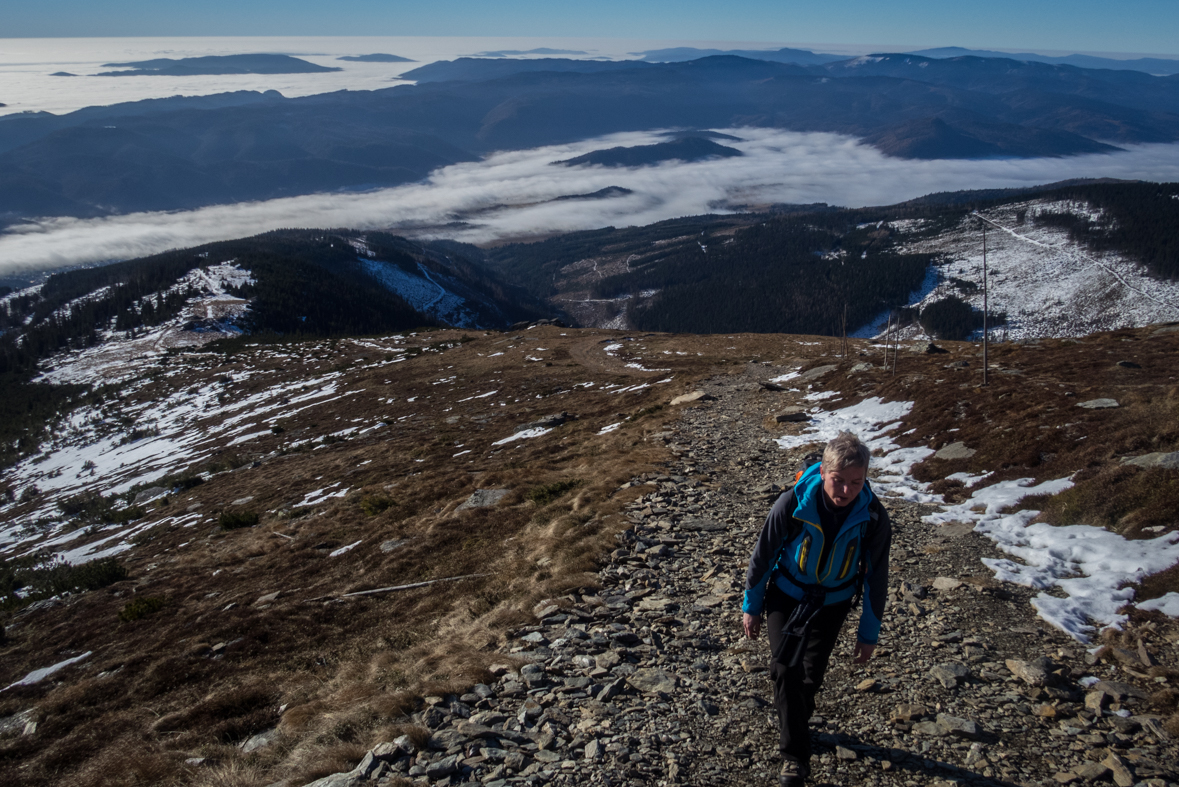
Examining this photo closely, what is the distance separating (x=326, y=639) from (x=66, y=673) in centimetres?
714

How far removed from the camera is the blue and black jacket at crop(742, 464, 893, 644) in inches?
239

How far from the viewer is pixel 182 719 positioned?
31.0ft

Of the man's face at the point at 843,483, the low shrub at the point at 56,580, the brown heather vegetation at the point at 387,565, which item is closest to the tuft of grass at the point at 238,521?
the brown heather vegetation at the point at 387,565

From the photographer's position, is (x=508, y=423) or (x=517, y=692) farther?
(x=508, y=423)

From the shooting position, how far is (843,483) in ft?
18.9

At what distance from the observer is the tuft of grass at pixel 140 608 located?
16.5 metres

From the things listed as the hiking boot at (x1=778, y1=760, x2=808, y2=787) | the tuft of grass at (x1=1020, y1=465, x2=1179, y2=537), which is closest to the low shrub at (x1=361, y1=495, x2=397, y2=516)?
the hiking boot at (x1=778, y1=760, x2=808, y2=787)

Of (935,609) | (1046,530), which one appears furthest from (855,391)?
(935,609)

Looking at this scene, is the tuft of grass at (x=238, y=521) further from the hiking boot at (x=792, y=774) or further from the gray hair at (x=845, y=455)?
the gray hair at (x=845, y=455)

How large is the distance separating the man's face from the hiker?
0.04 meters

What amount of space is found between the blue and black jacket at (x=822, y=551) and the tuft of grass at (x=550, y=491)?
450 inches

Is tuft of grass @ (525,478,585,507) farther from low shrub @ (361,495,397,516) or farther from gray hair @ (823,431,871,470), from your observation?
gray hair @ (823,431,871,470)

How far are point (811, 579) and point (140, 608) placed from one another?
18524mm

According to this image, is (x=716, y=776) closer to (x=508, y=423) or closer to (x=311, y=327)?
(x=508, y=423)
